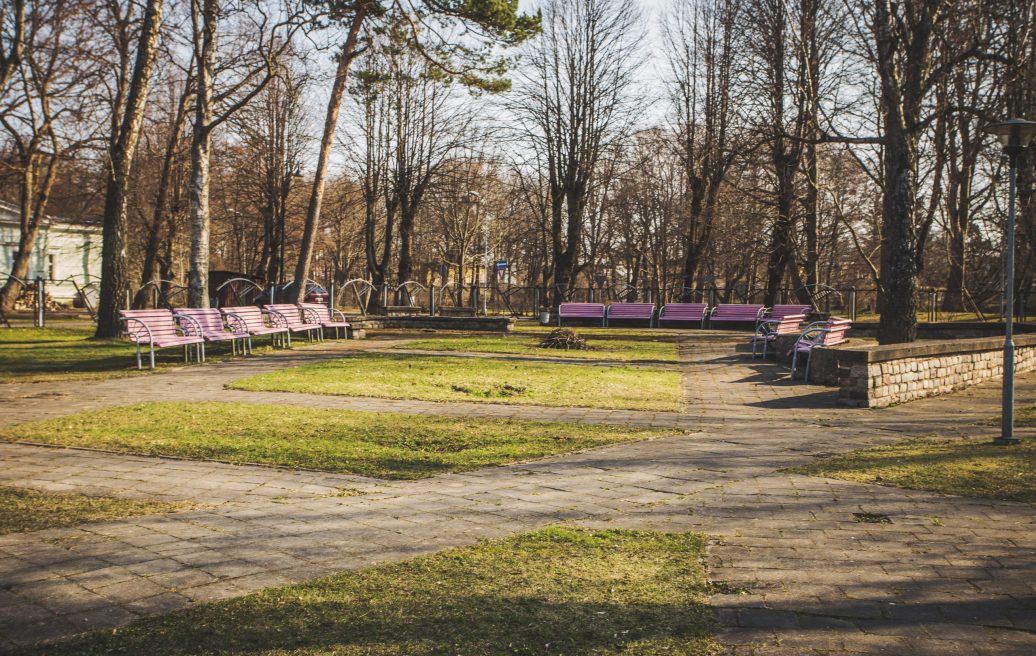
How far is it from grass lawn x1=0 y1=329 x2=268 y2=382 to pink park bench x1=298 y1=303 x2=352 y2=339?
2.09 meters

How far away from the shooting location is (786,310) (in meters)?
26.0

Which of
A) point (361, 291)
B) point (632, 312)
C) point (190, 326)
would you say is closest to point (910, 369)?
point (190, 326)

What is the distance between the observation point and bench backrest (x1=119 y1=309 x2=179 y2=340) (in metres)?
12.9

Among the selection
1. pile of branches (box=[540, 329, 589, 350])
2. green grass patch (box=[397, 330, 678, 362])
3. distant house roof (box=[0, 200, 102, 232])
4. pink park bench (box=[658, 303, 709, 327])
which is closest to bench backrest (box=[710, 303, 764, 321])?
pink park bench (box=[658, 303, 709, 327])

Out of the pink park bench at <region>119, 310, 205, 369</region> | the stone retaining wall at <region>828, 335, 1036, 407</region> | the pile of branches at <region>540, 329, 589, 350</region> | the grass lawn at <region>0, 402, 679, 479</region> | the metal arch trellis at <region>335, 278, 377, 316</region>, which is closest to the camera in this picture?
the grass lawn at <region>0, 402, 679, 479</region>

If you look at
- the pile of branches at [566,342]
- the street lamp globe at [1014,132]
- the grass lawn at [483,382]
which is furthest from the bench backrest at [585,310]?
the street lamp globe at [1014,132]

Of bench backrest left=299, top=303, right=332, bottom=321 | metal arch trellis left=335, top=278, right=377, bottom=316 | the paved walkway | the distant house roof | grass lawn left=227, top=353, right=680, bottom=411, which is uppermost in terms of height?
the distant house roof

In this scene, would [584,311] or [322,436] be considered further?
[584,311]

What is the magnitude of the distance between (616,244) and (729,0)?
25.8 m

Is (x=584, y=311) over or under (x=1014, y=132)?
under

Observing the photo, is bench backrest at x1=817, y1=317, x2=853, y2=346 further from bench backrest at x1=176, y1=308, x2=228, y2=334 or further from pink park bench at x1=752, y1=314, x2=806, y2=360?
bench backrest at x1=176, y1=308, x2=228, y2=334

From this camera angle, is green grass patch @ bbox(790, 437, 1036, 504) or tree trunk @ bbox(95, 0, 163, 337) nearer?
green grass patch @ bbox(790, 437, 1036, 504)

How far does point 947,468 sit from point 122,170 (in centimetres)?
1663

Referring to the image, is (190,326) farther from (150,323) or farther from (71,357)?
(71,357)
